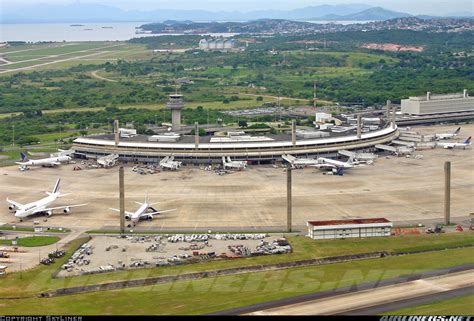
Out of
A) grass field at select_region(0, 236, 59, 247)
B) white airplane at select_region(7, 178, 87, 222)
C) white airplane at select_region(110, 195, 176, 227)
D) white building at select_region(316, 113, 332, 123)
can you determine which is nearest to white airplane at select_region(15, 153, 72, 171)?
white airplane at select_region(7, 178, 87, 222)

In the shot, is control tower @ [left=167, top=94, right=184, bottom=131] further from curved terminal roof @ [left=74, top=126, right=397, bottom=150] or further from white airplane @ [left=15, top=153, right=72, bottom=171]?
white airplane @ [left=15, top=153, right=72, bottom=171]

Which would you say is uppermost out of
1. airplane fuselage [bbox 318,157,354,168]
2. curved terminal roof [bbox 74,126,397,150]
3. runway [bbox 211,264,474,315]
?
curved terminal roof [bbox 74,126,397,150]

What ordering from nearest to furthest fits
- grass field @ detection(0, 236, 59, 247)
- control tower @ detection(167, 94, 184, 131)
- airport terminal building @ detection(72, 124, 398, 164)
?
grass field @ detection(0, 236, 59, 247)
airport terminal building @ detection(72, 124, 398, 164)
control tower @ detection(167, 94, 184, 131)

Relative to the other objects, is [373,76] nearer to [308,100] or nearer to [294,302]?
[308,100]

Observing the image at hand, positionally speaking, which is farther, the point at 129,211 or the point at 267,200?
the point at 267,200

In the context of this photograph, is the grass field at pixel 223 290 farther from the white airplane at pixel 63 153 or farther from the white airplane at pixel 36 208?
the white airplane at pixel 63 153

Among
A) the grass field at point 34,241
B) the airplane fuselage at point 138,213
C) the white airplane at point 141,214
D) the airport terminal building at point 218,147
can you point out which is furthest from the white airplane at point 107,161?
the grass field at point 34,241

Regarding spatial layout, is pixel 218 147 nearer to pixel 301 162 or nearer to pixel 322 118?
pixel 301 162

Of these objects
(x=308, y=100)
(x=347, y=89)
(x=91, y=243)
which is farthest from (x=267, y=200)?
(x=347, y=89)
